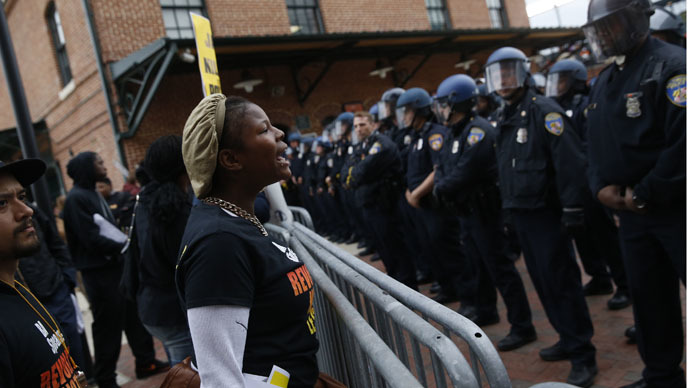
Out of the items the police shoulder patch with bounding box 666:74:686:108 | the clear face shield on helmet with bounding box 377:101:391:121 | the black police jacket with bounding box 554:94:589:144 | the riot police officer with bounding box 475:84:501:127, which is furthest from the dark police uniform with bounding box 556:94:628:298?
the clear face shield on helmet with bounding box 377:101:391:121

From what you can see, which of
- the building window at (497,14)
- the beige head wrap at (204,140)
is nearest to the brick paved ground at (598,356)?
the beige head wrap at (204,140)

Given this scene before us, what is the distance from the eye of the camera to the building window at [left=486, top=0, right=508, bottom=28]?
18.1 metres

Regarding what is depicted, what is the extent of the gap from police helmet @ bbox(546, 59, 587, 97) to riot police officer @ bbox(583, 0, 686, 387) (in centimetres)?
347

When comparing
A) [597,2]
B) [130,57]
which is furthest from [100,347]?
[130,57]

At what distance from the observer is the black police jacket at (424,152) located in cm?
509

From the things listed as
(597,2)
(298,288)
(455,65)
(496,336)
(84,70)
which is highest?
(84,70)

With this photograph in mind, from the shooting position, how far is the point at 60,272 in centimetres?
377

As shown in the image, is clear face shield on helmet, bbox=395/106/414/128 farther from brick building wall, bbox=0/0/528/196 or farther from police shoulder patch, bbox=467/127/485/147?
brick building wall, bbox=0/0/528/196

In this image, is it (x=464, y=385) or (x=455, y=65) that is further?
(x=455, y=65)

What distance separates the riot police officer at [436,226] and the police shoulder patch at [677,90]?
8.72ft

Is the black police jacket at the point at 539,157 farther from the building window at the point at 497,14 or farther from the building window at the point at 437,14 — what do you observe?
the building window at the point at 497,14

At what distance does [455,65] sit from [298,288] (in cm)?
1568

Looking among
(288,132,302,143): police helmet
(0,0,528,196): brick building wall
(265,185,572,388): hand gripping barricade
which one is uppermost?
(0,0,528,196): brick building wall

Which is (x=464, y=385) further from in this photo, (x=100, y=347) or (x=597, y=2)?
(x=100, y=347)
